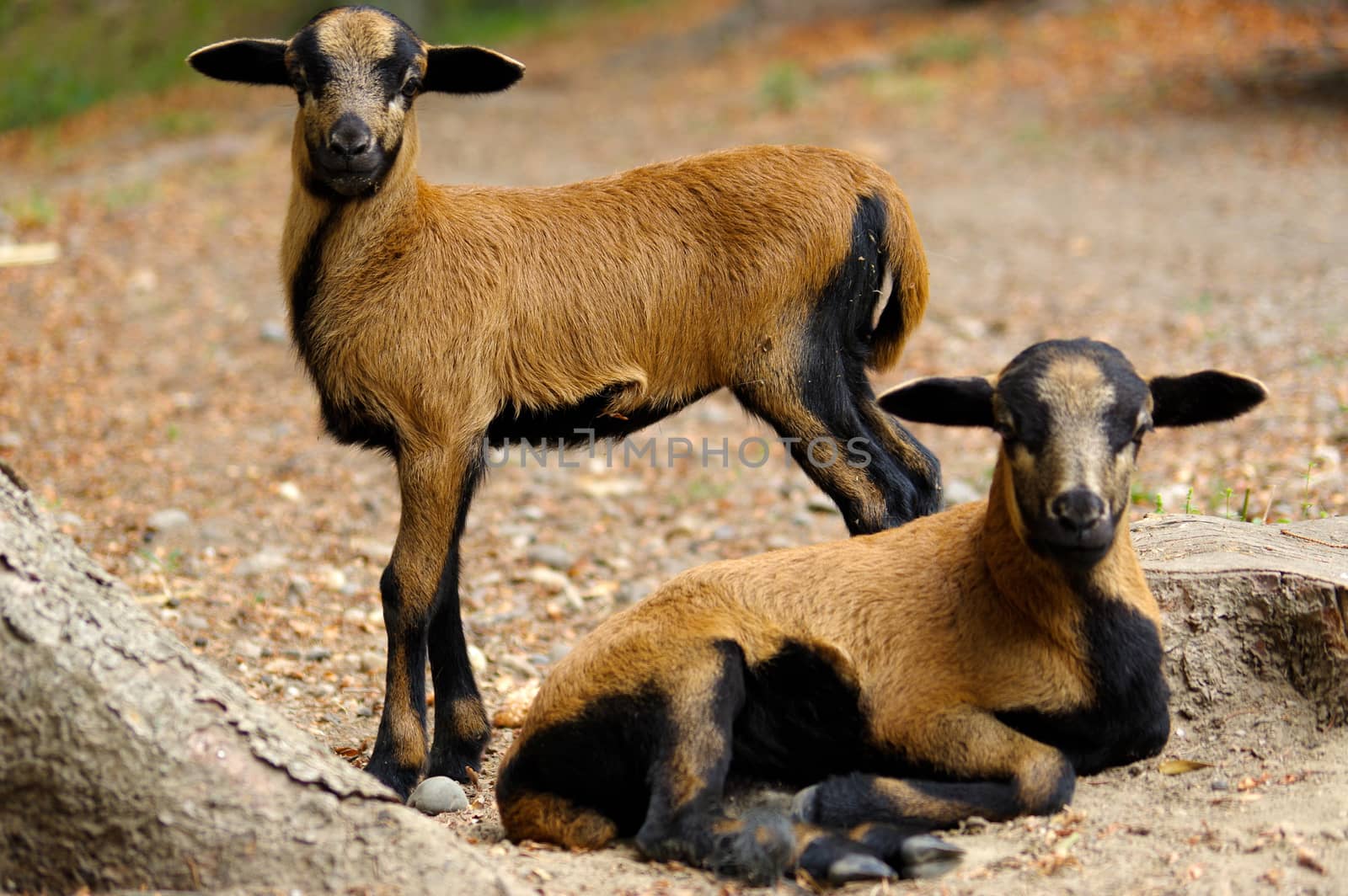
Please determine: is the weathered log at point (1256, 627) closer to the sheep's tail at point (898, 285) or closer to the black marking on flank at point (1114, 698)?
the black marking on flank at point (1114, 698)

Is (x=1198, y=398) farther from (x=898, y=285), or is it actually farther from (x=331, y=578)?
Answer: (x=331, y=578)

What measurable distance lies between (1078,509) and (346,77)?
11.9 ft

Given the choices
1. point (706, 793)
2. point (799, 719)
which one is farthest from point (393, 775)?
point (799, 719)

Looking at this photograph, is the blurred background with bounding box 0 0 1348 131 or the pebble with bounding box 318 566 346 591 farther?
the blurred background with bounding box 0 0 1348 131

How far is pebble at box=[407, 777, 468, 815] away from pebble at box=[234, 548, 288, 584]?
135 inches

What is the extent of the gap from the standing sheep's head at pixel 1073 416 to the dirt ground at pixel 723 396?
3.48 feet

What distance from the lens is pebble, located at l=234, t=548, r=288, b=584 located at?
29.1 ft

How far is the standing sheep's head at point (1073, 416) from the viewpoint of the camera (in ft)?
15.2

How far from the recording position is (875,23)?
2802 cm

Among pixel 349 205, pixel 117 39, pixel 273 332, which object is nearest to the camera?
pixel 349 205

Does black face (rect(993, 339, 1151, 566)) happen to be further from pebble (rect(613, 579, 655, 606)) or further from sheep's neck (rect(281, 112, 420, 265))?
pebble (rect(613, 579, 655, 606))

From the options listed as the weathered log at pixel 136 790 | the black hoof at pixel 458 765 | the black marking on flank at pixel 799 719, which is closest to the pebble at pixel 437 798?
the black hoof at pixel 458 765

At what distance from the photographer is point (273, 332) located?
13828 millimetres

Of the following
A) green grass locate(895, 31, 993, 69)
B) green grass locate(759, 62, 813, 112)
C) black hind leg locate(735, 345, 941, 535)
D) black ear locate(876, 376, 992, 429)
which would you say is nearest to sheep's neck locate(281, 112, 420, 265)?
black hind leg locate(735, 345, 941, 535)
